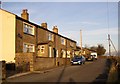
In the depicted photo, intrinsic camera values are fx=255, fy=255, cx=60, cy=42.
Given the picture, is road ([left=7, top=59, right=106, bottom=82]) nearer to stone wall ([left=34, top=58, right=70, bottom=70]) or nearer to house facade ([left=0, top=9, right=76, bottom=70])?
stone wall ([left=34, top=58, right=70, bottom=70])

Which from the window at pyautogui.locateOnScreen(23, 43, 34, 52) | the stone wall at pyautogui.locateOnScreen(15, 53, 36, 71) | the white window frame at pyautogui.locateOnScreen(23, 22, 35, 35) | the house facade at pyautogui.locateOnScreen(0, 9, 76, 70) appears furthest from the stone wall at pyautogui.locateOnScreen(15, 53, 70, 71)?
the white window frame at pyautogui.locateOnScreen(23, 22, 35, 35)

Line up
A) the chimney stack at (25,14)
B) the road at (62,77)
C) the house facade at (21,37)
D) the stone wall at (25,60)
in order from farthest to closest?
the chimney stack at (25,14), the house facade at (21,37), the stone wall at (25,60), the road at (62,77)

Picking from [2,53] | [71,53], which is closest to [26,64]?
[2,53]

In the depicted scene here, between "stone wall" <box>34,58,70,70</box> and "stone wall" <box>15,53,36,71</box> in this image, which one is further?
"stone wall" <box>34,58,70,70</box>

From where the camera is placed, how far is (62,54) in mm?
54125

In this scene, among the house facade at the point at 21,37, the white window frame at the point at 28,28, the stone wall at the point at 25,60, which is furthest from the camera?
the white window frame at the point at 28,28

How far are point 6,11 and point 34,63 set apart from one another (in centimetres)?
763

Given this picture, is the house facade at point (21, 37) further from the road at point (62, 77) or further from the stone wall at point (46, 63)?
the road at point (62, 77)

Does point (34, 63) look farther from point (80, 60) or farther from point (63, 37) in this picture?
point (63, 37)

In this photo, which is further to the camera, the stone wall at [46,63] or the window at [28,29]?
the window at [28,29]

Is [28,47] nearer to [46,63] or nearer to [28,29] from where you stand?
[28,29]

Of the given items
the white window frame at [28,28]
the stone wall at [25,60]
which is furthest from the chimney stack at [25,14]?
the stone wall at [25,60]

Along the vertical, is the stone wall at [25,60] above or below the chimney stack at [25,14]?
below

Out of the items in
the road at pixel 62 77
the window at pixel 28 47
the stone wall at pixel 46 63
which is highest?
the window at pixel 28 47
